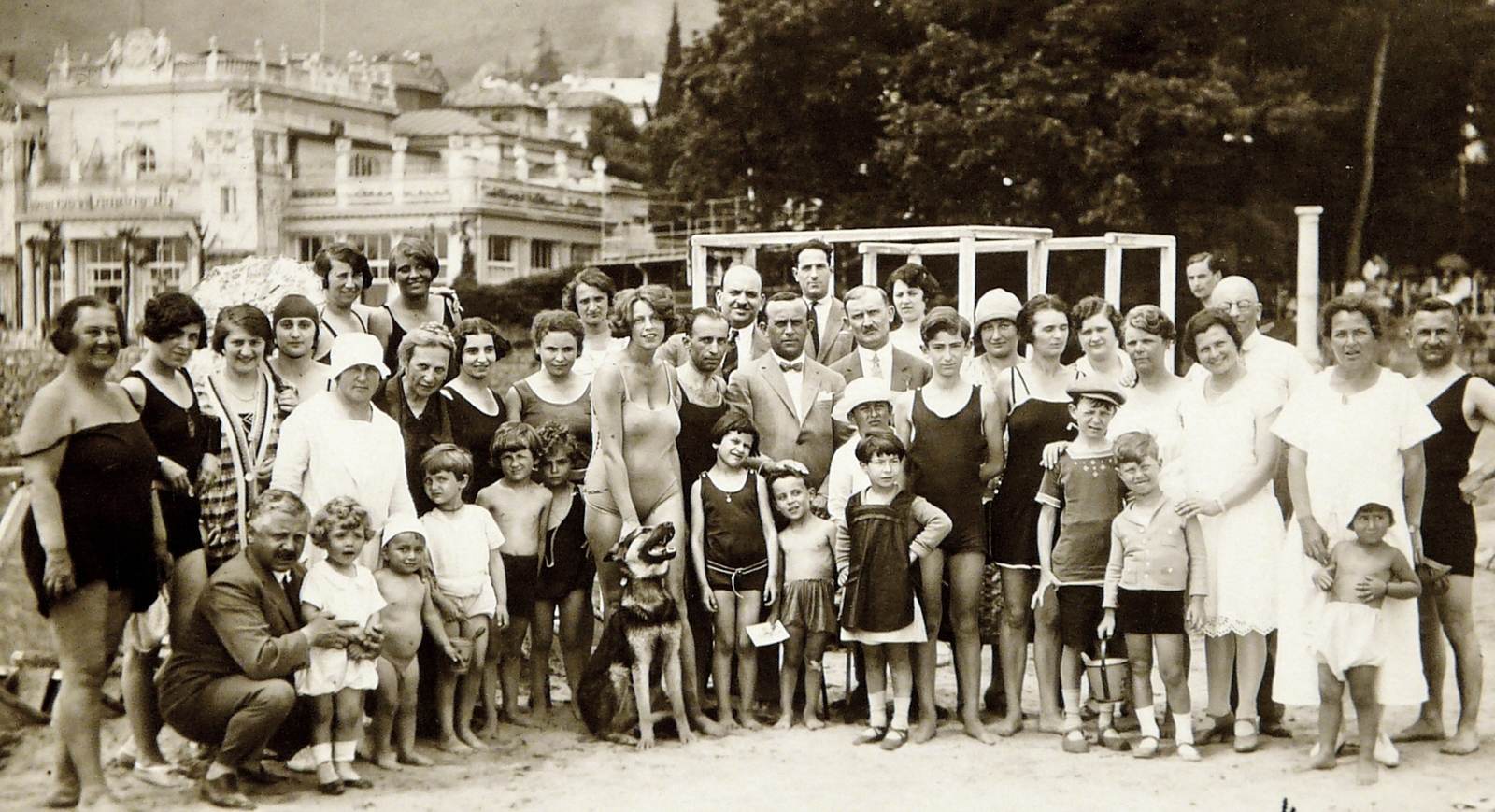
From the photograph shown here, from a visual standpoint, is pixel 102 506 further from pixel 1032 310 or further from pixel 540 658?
pixel 1032 310

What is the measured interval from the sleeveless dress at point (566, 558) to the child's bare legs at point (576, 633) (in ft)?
0.17

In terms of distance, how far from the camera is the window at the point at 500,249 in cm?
1998

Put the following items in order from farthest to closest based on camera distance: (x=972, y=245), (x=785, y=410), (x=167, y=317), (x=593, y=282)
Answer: (x=972, y=245) < (x=593, y=282) < (x=785, y=410) < (x=167, y=317)

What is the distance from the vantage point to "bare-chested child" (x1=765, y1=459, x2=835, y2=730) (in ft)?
18.5

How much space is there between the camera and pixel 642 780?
5.04 metres

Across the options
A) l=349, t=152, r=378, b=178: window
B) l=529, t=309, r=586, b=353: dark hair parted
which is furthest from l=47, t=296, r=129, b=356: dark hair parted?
l=349, t=152, r=378, b=178: window

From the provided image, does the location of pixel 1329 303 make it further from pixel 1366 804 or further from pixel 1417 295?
pixel 1417 295

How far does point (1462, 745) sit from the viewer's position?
17.1 feet

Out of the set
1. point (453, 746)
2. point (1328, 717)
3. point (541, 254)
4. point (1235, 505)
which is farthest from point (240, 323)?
point (541, 254)

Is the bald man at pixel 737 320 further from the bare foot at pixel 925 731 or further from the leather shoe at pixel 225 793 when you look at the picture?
the leather shoe at pixel 225 793

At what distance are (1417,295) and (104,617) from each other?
1920 cm

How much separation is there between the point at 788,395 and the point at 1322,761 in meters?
2.55

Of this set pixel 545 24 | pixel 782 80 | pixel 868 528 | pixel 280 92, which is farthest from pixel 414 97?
pixel 868 528

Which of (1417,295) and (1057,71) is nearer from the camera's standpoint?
(1057,71)
